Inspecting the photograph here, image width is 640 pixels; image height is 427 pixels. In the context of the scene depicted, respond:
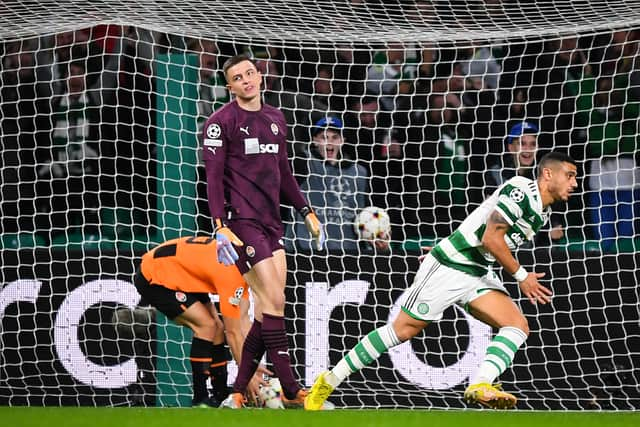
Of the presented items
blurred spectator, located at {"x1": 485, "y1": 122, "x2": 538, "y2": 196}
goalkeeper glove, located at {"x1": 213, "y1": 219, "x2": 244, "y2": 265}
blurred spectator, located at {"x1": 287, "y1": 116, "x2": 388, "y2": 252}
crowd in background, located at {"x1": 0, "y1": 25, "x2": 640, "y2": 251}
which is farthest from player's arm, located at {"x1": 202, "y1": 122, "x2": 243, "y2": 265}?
blurred spectator, located at {"x1": 485, "y1": 122, "x2": 538, "y2": 196}

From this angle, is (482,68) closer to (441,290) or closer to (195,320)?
(441,290)

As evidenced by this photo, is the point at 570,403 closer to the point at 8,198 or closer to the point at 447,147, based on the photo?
the point at 447,147

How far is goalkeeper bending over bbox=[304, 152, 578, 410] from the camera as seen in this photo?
670 cm

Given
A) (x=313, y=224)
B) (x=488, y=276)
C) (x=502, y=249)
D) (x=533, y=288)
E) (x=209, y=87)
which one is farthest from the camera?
(x=209, y=87)

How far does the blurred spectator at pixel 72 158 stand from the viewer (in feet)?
31.9

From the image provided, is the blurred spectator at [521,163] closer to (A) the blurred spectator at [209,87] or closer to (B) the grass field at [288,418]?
(A) the blurred spectator at [209,87]

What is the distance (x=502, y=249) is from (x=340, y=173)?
2857 mm

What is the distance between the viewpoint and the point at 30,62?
10352 millimetres

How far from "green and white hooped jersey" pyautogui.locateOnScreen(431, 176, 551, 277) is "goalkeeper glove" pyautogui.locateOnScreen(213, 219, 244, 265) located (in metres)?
1.12

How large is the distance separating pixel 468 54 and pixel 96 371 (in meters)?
3.76

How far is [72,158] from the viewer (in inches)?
393

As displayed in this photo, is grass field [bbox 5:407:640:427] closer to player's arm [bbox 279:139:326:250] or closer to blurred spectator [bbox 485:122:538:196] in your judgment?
player's arm [bbox 279:139:326:250]

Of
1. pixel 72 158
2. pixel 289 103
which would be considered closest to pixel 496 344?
pixel 289 103

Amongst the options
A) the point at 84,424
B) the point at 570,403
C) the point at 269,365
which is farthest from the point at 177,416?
the point at 570,403
